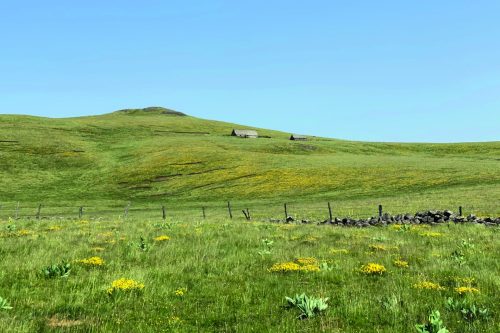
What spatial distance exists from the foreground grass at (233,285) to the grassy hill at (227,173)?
26.1m

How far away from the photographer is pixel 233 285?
10.5 meters

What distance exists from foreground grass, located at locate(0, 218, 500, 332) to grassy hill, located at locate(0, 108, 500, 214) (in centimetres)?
2608

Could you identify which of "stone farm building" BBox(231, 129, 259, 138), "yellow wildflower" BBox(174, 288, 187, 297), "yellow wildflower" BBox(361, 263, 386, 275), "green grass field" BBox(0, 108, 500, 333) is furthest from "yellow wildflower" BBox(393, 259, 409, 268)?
"stone farm building" BBox(231, 129, 259, 138)

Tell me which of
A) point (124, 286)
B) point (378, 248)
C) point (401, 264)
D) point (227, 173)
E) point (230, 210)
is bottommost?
point (230, 210)

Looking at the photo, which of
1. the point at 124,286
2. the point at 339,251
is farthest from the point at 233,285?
the point at 339,251

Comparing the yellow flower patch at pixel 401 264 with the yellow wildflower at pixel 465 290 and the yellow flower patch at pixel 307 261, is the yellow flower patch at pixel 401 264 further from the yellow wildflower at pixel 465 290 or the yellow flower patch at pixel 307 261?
the yellow wildflower at pixel 465 290

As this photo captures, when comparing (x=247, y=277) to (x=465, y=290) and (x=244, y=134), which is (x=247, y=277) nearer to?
(x=465, y=290)

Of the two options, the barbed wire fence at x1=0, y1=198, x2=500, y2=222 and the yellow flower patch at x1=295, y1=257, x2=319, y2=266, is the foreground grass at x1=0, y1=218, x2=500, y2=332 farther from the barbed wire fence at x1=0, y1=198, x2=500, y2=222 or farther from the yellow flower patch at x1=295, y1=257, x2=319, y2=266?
the barbed wire fence at x1=0, y1=198, x2=500, y2=222

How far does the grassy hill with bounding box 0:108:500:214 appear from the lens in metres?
63.1

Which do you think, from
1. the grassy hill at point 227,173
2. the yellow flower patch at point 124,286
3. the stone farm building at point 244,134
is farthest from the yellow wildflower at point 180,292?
the stone farm building at point 244,134

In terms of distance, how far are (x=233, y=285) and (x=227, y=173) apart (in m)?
72.5

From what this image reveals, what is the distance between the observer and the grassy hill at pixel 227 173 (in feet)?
207

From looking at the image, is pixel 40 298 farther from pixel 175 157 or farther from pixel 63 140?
pixel 63 140

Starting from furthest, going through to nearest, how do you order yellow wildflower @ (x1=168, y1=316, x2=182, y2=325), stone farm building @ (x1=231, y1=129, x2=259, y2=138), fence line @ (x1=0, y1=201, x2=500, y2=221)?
stone farm building @ (x1=231, y1=129, x2=259, y2=138) < fence line @ (x1=0, y1=201, x2=500, y2=221) < yellow wildflower @ (x1=168, y1=316, x2=182, y2=325)
